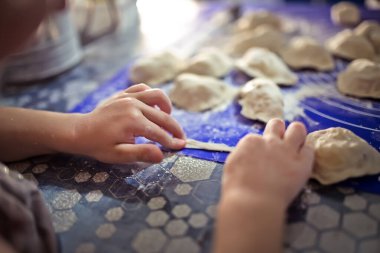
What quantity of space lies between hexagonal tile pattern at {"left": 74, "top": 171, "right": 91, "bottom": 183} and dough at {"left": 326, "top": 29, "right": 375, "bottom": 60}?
3.56ft

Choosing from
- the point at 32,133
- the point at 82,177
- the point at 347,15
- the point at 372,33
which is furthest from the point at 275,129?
the point at 347,15

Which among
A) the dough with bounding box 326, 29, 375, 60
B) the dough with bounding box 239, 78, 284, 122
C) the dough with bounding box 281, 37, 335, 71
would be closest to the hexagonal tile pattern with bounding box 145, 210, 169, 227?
the dough with bounding box 239, 78, 284, 122

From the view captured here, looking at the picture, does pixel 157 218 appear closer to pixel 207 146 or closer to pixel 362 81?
pixel 207 146

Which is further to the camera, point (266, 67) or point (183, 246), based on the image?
point (266, 67)

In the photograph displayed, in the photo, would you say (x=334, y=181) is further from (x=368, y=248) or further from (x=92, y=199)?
(x=92, y=199)

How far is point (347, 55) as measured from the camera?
1365mm

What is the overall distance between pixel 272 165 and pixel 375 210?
239mm

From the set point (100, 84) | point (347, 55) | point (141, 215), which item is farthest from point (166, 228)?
point (347, 55)

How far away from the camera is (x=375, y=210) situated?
2.36 feet

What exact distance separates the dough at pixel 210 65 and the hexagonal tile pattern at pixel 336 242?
78cm

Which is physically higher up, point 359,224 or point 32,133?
point 32,133

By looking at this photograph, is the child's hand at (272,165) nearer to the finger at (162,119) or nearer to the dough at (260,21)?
the finger at (162,119)

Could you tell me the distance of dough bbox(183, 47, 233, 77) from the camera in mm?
1307

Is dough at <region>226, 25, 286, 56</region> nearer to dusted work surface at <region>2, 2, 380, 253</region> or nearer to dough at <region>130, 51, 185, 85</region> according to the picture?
dough at <region>130, 51, 185, 85</region>
